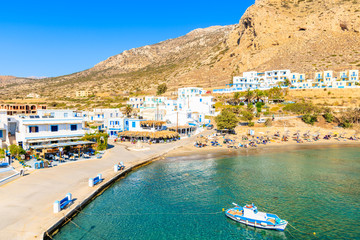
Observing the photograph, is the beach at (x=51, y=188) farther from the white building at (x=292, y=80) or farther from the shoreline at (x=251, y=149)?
the white building at (x=292, y=80)

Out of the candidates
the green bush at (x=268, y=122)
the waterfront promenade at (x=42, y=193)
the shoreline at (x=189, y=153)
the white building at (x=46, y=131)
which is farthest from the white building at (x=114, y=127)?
the green bush at (x=268, y=122)

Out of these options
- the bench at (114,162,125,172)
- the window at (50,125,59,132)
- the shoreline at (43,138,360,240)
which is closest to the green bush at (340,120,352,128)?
the shoreline at (43,138,360,240)

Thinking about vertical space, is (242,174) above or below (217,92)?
below

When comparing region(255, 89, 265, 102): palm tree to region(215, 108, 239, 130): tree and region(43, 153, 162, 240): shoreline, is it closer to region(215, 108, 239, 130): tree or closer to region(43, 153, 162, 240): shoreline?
region(215, 108, 239, 130): tree

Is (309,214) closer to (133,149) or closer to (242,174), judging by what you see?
(242,174)

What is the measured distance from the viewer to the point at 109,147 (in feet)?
133

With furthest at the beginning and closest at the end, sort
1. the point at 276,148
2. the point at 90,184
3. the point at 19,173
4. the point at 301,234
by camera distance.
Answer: the point at 276,148 → the point at 19,173 → the point at 90,184 → the point at 301,234

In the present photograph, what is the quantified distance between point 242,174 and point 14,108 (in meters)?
58.0

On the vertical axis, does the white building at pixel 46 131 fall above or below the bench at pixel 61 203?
above

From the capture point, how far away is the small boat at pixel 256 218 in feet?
54.3

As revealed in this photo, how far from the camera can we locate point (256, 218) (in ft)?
56.4

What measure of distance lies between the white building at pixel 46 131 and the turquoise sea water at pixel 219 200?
1272 cm

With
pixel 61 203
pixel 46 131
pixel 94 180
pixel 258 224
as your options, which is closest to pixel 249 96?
pixel 46 131

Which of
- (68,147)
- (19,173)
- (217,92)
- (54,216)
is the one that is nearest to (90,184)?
(54,216)
